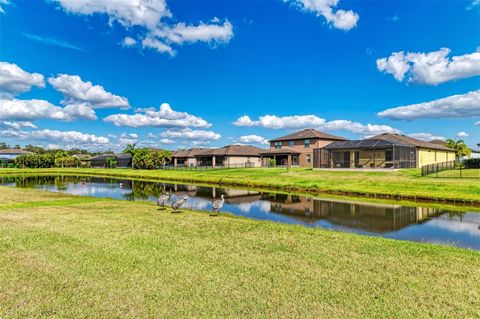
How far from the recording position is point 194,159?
2766 inches

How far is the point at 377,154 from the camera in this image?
38812 millimetres

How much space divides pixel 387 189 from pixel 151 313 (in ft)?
74.5

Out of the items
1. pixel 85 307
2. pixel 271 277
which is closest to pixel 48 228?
pixel 85 307

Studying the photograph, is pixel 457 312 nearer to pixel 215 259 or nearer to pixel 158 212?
pixel 215 259

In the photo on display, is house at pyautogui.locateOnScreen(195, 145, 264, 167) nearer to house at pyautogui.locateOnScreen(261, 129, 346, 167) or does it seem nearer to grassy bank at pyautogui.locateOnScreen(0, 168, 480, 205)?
house at pyautogui.locateOnScreen(261, 129, 346, 167)

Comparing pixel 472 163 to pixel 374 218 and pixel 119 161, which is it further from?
pixel 119 161

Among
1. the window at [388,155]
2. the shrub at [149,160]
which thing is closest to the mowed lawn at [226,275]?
Answer: the window at [388,155]

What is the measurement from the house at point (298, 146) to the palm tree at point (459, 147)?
27656 mm

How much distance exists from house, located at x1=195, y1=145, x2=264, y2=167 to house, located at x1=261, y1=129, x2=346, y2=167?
258 inches

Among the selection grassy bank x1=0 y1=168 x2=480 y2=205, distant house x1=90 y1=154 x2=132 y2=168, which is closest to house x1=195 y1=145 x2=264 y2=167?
distant house x1=90 y1=154 x2=132 y2=168

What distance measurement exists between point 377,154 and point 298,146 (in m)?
17.7

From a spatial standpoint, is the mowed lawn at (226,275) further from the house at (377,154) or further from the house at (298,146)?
the house at (298,146)

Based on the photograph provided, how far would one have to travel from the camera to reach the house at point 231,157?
61812 millimetres

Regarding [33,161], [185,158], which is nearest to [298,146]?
[185,158]
